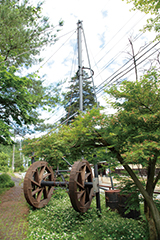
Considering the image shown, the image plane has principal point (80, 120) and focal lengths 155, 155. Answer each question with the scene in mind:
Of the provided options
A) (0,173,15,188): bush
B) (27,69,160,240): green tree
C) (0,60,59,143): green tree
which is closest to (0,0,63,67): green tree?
(0,60,59,143): green tree

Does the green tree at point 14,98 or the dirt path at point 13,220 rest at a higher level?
the green tree at point 14,98

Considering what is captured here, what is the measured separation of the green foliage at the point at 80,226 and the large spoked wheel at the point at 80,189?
17.2 inches

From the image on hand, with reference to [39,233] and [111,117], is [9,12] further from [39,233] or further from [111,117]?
[39,233]

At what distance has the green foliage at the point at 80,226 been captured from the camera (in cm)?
380

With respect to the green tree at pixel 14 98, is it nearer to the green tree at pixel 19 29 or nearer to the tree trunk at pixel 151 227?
the green tree at pixel 19 29

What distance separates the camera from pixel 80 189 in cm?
554

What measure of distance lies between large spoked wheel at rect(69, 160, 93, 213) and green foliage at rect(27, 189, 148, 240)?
44cm

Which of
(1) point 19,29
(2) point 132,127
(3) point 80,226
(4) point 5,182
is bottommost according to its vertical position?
(3) point 80,226

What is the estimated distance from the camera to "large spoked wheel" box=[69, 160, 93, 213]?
4.64 meters

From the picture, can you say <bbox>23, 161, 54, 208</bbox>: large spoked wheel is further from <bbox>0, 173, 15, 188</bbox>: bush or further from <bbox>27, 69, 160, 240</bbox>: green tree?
<bbox>0, 173, 15, 188</bbox>: bush

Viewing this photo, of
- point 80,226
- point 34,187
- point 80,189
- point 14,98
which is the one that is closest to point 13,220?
point 34,187

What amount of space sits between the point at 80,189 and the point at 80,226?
113 centimetres

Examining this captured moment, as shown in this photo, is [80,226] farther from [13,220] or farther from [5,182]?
[5,182]

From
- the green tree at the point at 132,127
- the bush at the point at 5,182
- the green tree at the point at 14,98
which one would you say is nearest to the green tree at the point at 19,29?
the green tree at the point at 14,98
